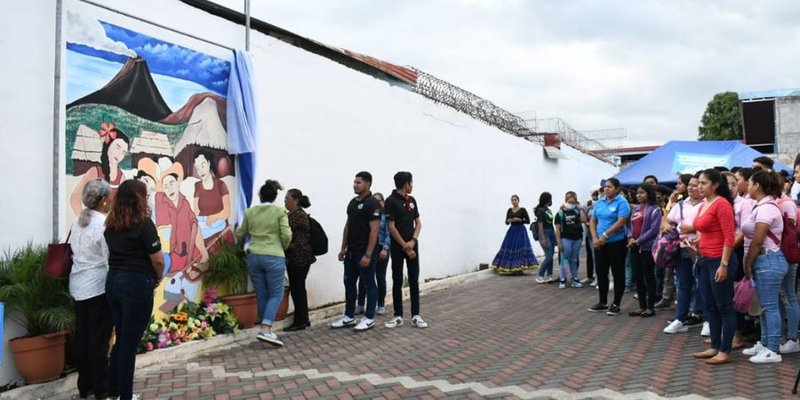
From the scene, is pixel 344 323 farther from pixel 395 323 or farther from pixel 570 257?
pixel 570 257

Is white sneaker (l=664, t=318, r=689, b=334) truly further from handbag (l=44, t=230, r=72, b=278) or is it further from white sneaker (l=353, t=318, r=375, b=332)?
handbag (l=44, t=230, r=72, b=278)

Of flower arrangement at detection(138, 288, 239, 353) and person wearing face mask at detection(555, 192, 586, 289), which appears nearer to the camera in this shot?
flower arrangement at detection(138, 288, 239, 353)

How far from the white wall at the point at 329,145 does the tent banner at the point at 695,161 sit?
4184 mm

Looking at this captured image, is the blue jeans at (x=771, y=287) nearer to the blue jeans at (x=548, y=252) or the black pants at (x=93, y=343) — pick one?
the black pants at (x=93, y=343)

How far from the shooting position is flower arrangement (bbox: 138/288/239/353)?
5.68 meters

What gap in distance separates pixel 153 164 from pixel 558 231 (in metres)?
7.00

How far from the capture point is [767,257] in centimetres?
508

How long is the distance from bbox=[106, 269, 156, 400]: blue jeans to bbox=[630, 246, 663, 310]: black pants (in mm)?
5867

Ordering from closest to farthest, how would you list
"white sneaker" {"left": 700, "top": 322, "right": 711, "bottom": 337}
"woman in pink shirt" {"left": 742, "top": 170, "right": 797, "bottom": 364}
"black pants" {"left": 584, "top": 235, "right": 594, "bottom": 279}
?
"woman in pink shirt" {"left": 742, "top": 170, "right": 797, "bottom": 364}
"white sneaker" {"left": 700, "top": 322, "right": 711, "bottom": 337}
"black pants" {"left": 584, "top": 235, "right": 594, "bottom": 279}

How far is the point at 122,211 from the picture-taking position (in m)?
4.02

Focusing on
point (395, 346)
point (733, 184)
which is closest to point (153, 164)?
point (395, 346)

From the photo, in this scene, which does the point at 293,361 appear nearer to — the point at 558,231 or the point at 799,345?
the point at 799,345

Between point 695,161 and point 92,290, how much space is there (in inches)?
495

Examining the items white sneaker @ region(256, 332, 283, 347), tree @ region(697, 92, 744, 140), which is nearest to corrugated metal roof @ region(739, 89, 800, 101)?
tree @ region(697, 92, 744, 140)
